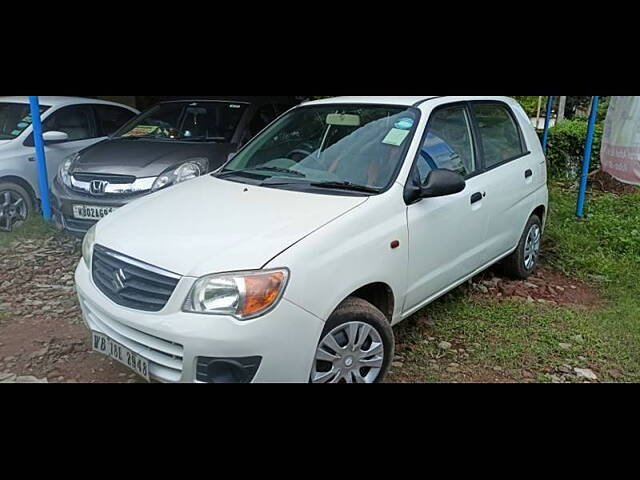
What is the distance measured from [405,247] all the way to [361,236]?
0.41 metres

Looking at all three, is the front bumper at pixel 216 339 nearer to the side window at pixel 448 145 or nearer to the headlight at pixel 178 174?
the side window at pixel 448 145

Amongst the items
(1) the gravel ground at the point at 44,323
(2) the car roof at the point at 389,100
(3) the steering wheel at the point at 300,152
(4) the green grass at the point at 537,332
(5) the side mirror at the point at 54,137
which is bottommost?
(4) the green grass at the point at 537,332

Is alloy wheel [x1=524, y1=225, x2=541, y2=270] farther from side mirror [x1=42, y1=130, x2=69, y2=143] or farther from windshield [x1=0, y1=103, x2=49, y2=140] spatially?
windshield [x1=0, y1=103, x2=49, y2=140]

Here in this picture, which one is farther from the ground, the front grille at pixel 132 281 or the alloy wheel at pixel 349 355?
the front grille at pixel 132 281

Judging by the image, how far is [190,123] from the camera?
5922 millimetres

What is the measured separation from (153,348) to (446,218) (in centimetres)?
198

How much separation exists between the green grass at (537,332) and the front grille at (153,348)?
4.92 ft

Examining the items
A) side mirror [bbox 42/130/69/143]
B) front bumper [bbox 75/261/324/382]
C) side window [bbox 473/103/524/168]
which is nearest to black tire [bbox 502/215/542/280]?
side window [bbox 473/103/524/168]

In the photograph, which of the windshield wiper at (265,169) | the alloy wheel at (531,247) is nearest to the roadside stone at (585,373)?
the alloy wheel at (531,247)

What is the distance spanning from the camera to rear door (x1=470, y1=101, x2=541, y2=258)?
3902mm

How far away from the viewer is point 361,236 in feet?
8.87

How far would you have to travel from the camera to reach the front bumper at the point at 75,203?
15.7 ft

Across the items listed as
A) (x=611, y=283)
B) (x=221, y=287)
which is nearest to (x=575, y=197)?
→ (x=611, y=283)

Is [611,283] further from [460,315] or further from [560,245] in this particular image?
[460,315]
